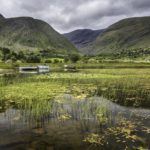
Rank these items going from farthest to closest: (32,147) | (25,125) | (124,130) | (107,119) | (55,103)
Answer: (55,103) → (107,119) → (25,125) → (124,130) → (32,147)

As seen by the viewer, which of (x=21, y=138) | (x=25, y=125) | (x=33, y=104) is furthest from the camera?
(x=33, y=104)

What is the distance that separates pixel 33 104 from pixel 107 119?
775cm

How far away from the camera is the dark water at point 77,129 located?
15184mm

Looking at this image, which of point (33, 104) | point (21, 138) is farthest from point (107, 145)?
point (33, 104)

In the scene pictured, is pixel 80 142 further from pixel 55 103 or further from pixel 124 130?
pixel 55 103

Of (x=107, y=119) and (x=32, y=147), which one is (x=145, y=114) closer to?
(x=107, y=119)

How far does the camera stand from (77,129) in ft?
59.0

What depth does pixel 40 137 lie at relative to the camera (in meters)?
16.4

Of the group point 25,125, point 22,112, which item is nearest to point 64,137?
point 25,125

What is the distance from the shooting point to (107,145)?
1506cm

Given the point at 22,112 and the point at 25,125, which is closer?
the point at 25,125

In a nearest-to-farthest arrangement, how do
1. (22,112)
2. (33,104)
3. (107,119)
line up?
1. (107,119)
2. (22,112)
3. (33,104)

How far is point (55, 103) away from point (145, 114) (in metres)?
8.73

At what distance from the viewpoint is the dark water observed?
15.2 m
